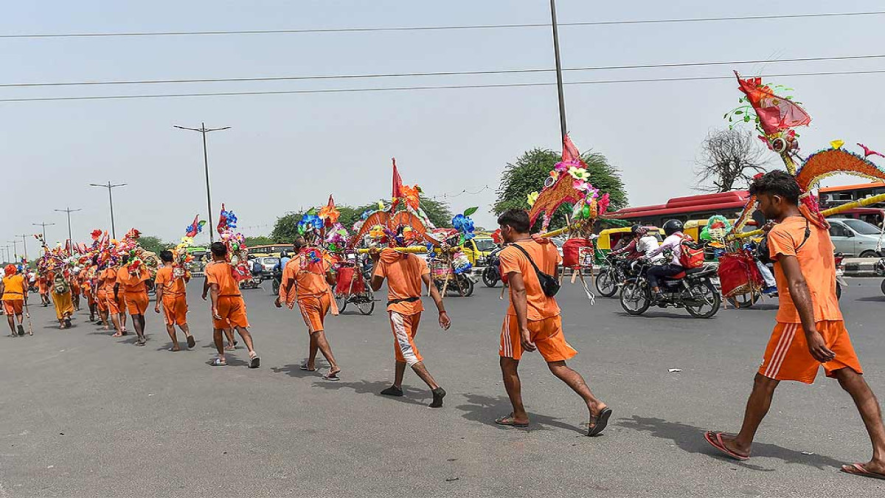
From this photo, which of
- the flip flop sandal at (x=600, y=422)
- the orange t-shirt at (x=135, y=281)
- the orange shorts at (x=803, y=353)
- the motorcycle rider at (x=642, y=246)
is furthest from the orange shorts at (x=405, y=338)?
the orange t-shirt at (x=135, y=281)

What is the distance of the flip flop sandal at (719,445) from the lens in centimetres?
461

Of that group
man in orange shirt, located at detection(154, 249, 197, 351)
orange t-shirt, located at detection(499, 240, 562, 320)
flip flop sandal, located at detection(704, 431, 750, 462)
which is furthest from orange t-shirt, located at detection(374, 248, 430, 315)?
man in orange shirt, located at detection(154, 249, 197, 351)

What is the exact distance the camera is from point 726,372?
7.55 m

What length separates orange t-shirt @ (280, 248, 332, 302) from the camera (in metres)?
8.67

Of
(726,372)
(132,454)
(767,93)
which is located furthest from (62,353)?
(767,93)

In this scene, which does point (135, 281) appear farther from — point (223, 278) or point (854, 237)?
point (854, 237)

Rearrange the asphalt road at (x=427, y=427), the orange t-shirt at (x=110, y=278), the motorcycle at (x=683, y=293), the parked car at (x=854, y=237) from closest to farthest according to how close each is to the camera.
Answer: the asphalt road at (x=427, y=427)
the motorcycle at (x=683, y=293)
the orange t-shirt at (x=110, y=278)
the parked car at (x=854, y=237)

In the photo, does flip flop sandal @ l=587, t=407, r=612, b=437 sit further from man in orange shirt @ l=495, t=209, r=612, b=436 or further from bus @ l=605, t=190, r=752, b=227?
bus @ l=605, t=190, r=752, b=227

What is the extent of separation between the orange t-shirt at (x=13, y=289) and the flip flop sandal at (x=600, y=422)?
14654 mm

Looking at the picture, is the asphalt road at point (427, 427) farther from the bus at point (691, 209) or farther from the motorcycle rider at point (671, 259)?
the bus at point (691, 209)

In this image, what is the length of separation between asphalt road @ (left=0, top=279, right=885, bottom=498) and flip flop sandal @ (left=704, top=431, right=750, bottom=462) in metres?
0.06

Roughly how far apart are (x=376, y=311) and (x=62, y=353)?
688cm

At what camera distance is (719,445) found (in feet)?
15.4

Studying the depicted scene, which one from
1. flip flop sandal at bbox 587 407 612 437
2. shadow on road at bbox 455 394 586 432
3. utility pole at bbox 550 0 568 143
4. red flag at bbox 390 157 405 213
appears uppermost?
utility pole at bbox 550 0 568 143
